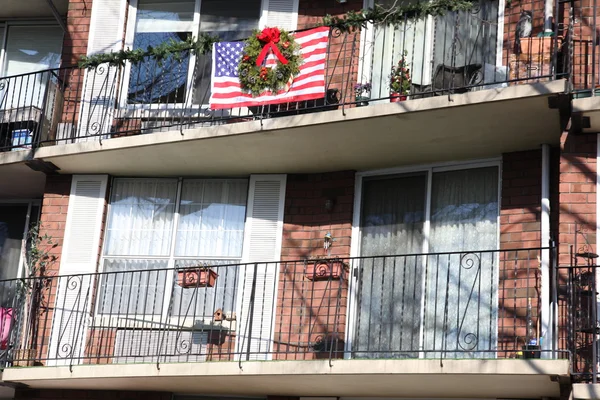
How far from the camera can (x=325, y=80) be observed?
13680 mm

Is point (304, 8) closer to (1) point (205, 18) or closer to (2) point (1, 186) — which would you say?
(1) point (205, 18)

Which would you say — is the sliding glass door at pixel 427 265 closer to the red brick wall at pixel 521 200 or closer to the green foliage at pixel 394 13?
the red brick wall at pixel 521 200

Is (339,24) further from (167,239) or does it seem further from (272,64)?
(167,239)

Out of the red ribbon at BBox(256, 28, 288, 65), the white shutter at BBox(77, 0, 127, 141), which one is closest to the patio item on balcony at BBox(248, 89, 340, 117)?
the red ribbon at BBox(256, 28, 288, 65)

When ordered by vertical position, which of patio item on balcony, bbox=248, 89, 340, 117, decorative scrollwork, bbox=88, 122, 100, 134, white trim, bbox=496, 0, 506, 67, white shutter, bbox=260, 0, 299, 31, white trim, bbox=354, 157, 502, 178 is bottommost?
white trim, bbox=354, 157, 502, 178

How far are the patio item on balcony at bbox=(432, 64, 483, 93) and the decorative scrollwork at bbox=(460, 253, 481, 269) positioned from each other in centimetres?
184

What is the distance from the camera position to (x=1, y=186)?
1581cm

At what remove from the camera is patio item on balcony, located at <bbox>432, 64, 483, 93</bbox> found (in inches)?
520

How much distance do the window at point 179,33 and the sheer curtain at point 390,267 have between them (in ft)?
9.00

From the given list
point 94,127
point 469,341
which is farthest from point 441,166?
point 94,127

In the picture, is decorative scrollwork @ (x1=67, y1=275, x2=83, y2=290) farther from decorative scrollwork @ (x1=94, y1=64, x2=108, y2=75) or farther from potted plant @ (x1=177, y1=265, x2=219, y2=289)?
decorative scrollwork @ (x1=94, y1=64, x2=108, y2=75)

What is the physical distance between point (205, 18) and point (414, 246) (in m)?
4.39

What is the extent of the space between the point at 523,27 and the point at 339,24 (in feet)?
6.90

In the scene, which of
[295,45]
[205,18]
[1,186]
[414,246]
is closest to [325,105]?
[295,45]
